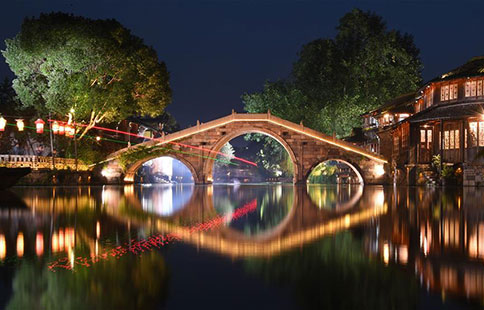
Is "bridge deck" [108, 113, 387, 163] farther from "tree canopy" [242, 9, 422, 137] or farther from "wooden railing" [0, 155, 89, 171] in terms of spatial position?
"tree canopy" [242, 9, 422, 137]

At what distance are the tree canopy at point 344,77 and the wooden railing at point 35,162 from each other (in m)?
22.7

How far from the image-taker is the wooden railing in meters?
24.9

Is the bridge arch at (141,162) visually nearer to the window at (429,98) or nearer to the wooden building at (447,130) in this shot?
the wooden building at (447,130)

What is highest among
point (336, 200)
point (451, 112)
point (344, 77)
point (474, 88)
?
point (344, 77)

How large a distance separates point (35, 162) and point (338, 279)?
24855 millimetres

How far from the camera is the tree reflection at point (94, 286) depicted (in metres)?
3.26

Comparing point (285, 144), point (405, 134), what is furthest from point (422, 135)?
point (285, 144)

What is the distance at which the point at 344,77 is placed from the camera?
159ft

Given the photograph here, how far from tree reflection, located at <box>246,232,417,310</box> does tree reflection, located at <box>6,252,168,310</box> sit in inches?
33.8

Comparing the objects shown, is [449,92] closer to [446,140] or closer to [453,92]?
[453,92]

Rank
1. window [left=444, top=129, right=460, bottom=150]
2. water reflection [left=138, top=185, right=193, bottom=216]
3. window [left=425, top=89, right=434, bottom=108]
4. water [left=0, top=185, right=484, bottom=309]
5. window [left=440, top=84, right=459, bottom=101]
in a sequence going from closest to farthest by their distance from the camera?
1. water [left=0, top=185, right=484, bottom=309]
2. water reflection [left=138, top=185, right=193, bottom=216]
3. window [left=444, top=129, right=460, bottom=150]
4. window [left=440, top=84, right=459, bottom=101]
5. window [left=425, top=89, right=434, bottom=108]

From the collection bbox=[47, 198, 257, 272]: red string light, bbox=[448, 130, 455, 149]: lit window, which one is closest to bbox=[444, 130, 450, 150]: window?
bbox=[448, 130, 455, 149]: lit window

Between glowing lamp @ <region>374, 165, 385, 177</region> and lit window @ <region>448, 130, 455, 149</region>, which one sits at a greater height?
lit window @ <region>448, 130, 455, 149</region>

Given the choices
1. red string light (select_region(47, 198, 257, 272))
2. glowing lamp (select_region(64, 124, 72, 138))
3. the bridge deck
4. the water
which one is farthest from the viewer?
the bridge deck
